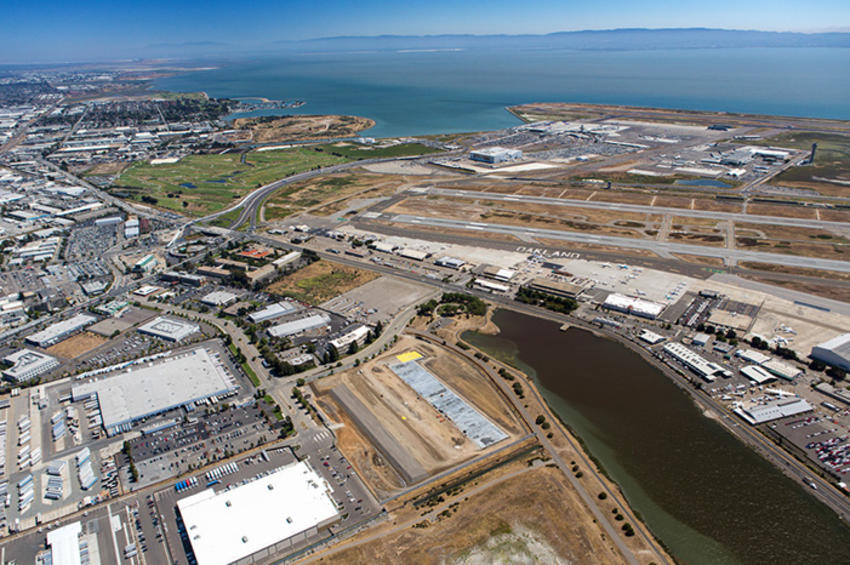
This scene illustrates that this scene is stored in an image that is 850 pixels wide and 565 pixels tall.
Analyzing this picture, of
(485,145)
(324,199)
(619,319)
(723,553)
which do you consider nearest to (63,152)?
(324,199)

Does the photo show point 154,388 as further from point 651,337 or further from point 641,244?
point 641,244

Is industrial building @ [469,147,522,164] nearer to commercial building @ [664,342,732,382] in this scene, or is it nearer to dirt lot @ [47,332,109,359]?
commercial building @ [664,342,732,382]

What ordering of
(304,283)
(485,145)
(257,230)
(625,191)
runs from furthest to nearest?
(485,145) < (625,191) < (257,230) < (304,283)

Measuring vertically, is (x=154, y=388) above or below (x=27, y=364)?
above

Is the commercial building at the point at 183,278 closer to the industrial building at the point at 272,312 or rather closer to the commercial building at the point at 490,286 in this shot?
the industrial building at the point at 272,312

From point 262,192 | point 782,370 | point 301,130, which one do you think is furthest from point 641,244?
point 301,130

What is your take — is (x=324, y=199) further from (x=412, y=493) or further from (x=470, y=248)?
(x=412, y=493)
